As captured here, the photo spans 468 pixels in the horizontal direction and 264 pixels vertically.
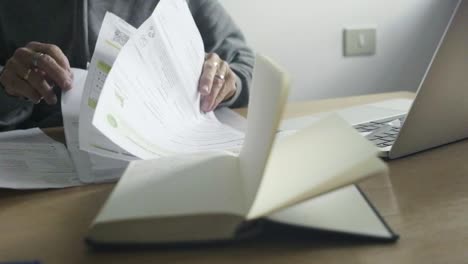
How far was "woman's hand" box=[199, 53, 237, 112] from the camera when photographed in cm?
79

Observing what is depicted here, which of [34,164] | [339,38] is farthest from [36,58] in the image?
[339,38]

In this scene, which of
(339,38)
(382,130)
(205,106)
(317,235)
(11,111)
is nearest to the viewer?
(317,235)

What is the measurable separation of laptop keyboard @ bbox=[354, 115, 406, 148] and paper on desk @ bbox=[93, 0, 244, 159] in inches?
7.0

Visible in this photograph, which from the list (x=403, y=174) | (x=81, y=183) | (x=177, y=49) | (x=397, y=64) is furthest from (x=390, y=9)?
(x=81, y=183)

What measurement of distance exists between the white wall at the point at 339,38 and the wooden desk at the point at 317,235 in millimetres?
1041

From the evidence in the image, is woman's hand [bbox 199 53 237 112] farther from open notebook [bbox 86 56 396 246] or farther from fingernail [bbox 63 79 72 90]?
open notebook [bbox 86 56 396 246]

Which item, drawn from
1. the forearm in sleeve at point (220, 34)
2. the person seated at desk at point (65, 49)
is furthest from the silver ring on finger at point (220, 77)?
the forearm in sleeve at point (220, 34)

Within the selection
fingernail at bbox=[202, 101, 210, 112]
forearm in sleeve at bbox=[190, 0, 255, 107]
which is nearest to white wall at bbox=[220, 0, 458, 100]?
forearm in sleeve at bbox=[190, 0, 255, 107]

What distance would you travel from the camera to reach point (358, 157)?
351mm

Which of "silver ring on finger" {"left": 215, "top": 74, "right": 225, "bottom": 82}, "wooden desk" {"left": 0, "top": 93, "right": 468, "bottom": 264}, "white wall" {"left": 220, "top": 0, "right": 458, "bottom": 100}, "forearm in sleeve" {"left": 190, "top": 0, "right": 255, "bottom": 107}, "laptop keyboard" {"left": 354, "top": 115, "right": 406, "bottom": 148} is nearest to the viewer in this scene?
"wooden desk" {"left": 0, "top": 93, "right": 468, "bottom": 264}

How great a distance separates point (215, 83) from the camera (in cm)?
83

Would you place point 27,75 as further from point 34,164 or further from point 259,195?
point 259,195

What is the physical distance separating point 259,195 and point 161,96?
12.9 inches

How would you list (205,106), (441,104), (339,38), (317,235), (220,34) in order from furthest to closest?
(339,38) < (220,34) < (205,106) < (441,104) < (317,235)
